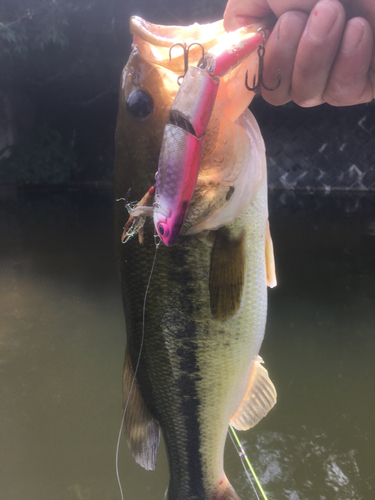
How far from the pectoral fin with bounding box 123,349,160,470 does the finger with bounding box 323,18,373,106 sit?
0.85 meters

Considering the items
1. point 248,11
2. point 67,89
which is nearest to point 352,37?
point 248,11

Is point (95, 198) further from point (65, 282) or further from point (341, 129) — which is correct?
point (341, 129)

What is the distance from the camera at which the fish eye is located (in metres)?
0.79

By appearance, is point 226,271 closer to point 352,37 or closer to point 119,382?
point 352,37

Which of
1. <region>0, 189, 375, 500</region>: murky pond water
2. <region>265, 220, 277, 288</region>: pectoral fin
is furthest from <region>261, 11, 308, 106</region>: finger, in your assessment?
<region>0, 189, 375, 500</region>: murky pond water

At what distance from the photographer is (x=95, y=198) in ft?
25.6

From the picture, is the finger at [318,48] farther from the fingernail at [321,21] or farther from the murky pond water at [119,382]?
the murky pond water at [119,382]

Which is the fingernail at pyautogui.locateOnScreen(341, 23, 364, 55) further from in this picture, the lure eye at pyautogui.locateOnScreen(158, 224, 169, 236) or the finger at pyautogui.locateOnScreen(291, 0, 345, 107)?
the lure eye at pyautogui.locateOnScreen(158, 224, 169, 236)

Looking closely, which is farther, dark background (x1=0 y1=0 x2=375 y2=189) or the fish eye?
dark background (x1=0 y1=0 x2=375 y2=189)

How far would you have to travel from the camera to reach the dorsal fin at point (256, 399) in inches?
41.5

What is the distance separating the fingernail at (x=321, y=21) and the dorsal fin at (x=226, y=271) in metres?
0.43

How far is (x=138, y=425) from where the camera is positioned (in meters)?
1.03

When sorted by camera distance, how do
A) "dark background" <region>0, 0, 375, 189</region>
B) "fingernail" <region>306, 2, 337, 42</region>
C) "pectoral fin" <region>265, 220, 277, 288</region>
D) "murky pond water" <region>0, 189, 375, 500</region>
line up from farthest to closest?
"dark background" <region>0, 0, 375, 189</region> < "murky pond water" <region>0, 189, 375, 500</region> < "pectoral fin" <region>265, 220, 277, 288</region> < "fingernail" <region>306, 2, 337, 42</region>

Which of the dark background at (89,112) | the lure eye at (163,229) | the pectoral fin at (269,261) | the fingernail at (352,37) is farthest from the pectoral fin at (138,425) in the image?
the dark background at (89,112)
